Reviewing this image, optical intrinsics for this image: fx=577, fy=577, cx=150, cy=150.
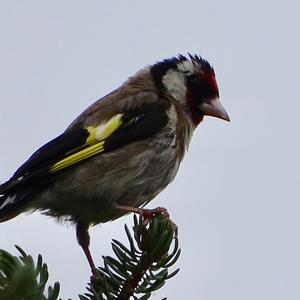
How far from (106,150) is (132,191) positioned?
0.35 metres

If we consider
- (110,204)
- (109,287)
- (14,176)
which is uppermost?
(14,176)

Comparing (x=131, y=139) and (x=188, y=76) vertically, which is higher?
(x=188, y=76)

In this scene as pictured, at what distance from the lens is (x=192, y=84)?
4828 millimetres

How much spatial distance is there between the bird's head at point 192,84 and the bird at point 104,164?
0.73ft

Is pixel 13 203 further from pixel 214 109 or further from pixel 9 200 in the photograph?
pixel 214 109

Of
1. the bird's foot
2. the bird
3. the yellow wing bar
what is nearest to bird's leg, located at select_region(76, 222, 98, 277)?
the bird

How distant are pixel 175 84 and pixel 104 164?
1.15 m

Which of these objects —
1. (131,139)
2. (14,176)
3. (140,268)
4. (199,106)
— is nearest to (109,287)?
(140,268)

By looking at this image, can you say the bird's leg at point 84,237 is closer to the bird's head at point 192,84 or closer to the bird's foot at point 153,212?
the bird's foot at point 153,212

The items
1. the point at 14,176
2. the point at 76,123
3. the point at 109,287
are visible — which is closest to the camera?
the point at 109,287

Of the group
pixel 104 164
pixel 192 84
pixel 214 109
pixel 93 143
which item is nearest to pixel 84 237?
pixel 104 164

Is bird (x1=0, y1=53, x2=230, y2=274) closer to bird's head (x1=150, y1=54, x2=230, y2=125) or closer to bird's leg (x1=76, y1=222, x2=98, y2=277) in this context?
bird's leg (x1=76, y1=222, x2=98, y2=277)

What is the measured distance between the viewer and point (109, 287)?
227 centimetres

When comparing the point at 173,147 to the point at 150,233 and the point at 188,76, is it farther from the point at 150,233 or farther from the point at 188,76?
the point at 150,233
